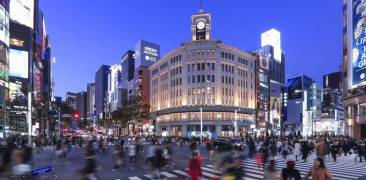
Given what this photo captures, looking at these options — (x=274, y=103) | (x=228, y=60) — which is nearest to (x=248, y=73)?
(x=228, y=60)

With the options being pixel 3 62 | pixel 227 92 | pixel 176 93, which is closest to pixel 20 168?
pixel 3 62

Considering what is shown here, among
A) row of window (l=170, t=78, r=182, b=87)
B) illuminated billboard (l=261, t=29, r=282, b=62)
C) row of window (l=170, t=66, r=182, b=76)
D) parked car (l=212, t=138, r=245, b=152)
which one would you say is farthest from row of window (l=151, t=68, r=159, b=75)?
parked car (l=212, t=138, r=245, b=152)

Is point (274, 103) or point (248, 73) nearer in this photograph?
point (248, 73)

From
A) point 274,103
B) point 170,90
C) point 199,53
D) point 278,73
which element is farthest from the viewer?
point 278,73

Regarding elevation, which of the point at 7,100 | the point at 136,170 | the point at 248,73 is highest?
the point at 248,73

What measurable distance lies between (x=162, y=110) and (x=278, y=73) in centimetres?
6554

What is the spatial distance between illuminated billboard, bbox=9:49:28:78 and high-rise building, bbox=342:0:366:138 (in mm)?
60325

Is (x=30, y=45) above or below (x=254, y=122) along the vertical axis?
above

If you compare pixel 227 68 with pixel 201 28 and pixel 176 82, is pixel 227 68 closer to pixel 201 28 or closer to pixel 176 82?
pixel 201 28

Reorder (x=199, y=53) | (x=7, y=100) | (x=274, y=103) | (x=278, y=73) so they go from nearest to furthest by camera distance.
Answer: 1. (x=7, y=100)
2. (x=199, y=53)
3. (x=274, y=103)
4. (x=278, y=73)

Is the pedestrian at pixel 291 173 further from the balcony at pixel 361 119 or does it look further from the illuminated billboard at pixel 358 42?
the balcony at pixel 361 119

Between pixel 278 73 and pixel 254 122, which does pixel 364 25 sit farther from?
pixel 278 73

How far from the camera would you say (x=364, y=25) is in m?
76.7

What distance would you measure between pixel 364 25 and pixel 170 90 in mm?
68652
